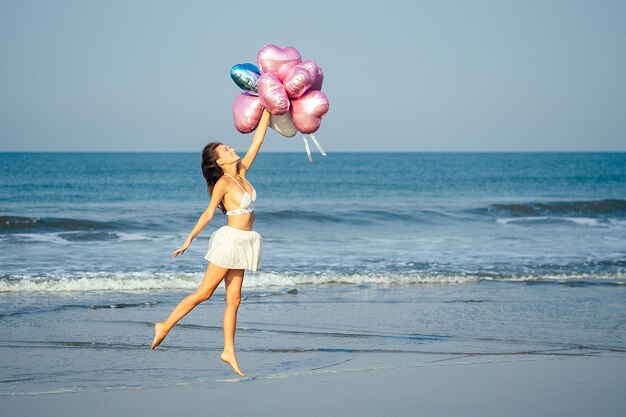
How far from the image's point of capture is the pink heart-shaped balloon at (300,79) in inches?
259

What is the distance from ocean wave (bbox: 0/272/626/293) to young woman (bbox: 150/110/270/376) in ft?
17.1

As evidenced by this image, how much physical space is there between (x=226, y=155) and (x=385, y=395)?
2.07m

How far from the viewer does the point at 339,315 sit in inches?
363

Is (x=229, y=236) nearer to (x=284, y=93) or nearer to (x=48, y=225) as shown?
(x=284, y=93)

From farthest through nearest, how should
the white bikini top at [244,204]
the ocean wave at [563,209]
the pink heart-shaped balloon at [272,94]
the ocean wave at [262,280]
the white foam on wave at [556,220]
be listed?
the ocean wave at [563,209], the white foam on wave at [556,220], the ocean wave at [262,280], the pink heart-shaped balloon at [272,94], the white bikini top at [244,204]

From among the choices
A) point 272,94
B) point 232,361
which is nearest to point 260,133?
point 272,94

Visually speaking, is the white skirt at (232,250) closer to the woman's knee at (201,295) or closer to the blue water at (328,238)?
the woman's knee at (201,295)

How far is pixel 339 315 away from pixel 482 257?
6431 mm

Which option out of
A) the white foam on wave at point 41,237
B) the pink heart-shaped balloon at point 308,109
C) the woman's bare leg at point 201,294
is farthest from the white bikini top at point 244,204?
the white foam on wave at point 41,237

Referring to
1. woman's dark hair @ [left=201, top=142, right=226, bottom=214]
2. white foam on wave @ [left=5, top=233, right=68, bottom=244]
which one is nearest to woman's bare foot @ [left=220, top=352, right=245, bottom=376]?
woman's dark hair @ [left=201, top=142, right=226, bottom=214]

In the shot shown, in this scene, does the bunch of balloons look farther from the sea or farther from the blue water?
the blue water

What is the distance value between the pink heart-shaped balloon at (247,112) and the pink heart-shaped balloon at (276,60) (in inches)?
9.9

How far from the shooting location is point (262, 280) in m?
11.9

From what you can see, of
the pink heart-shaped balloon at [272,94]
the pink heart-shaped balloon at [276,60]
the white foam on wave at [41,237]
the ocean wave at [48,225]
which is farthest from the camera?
the ocean wave at [48,225]
